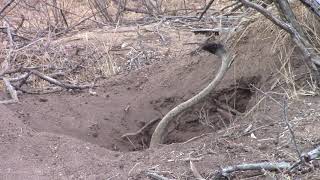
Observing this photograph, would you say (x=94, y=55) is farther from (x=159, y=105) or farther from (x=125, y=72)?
(x=159, y=105)

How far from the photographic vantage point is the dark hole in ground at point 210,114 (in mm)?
4605

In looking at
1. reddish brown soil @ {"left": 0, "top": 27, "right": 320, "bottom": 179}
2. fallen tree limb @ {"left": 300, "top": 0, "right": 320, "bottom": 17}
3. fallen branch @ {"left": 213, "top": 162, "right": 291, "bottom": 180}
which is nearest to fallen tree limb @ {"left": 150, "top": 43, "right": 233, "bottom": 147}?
reddish brown soil @ {"left": 0, "top": 27, "right": 320, "bottom": 179}

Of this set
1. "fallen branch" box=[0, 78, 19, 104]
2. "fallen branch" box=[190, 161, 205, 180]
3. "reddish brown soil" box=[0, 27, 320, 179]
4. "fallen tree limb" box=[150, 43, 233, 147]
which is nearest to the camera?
"fallen branch" box=[190, 161, 205, 180]

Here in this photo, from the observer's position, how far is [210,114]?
→ 481 centimetres

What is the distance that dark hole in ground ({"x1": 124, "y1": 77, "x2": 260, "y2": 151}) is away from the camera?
181 inches

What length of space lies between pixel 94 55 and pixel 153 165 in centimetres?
356

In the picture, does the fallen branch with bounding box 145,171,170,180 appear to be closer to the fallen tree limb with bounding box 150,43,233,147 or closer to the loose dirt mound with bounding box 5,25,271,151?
the fallen tree limb with bounding box 150,43,233,147

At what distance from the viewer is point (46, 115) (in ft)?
15.1

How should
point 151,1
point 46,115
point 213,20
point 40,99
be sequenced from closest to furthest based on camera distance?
point 46,115, point 40,99, point 213,20, point 151,1

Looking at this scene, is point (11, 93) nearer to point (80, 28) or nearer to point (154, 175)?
point (154, 175)

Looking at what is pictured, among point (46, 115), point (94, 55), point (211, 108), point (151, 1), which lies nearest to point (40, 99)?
point (46, 115)

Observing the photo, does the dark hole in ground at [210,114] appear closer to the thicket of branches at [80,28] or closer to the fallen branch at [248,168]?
the thicket of branches at [80,28]

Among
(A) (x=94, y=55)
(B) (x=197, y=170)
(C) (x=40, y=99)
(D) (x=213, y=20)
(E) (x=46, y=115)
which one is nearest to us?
(B) (x=197, y=170)

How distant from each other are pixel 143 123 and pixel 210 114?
1.72ft
